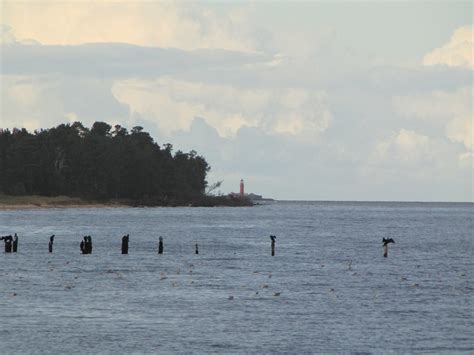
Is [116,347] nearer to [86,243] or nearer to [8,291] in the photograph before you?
[8,291]

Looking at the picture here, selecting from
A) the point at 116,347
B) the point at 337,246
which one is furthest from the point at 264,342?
the point at 337,246

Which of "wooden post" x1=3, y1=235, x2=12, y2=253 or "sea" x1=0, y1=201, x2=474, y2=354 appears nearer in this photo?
"sea" x1=0, y1=201, x2=474, y2=354

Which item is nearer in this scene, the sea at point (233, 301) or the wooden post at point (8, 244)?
the sea at point (233, 301)

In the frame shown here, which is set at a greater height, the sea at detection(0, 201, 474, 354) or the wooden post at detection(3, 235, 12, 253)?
the wooden post at detection(3, 235, 12, 253)

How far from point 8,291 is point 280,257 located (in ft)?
134

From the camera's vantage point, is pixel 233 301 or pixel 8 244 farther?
pixel 8 244

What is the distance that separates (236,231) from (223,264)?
71889mm

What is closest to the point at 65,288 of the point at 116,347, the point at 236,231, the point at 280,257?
the point at 116,347

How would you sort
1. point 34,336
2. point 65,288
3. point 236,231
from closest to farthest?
1. point 34,336
2. point 65,288
3. point 236,231

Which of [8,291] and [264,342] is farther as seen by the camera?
[8,291]

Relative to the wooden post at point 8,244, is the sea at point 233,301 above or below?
below

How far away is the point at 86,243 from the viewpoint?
3875 inches

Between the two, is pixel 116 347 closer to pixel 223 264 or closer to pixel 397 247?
pixel 223 264

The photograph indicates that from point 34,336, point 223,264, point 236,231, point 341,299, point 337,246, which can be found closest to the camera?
point 34,336
